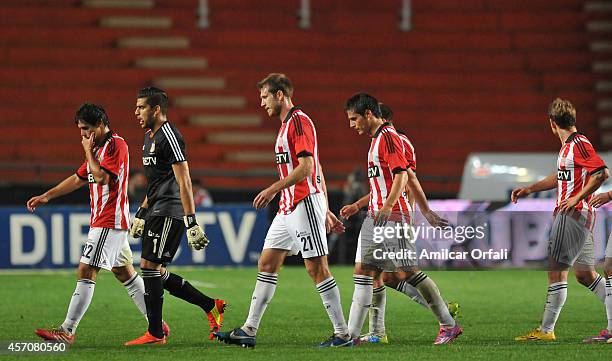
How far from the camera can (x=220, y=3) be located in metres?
26.7

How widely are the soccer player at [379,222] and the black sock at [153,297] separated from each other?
4.80 feet

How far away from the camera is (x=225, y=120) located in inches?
977

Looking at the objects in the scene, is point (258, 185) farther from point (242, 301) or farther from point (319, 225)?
point (319, 225)

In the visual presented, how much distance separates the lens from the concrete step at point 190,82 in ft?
81.6

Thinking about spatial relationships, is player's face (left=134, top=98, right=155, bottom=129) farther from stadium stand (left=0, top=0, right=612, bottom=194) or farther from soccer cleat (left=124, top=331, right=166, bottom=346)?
stadium stand (left=0, top=0, right=612, bottom=194)

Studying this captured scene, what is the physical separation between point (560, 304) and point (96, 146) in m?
3.76

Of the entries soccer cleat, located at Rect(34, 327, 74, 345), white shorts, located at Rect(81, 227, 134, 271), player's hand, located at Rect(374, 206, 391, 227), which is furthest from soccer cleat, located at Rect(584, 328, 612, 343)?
soccer cleat, located at Rect(34, 327, 74, 345)

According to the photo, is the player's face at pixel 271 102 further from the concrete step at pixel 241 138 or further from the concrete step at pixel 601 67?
the concrete step at pixel 601 67

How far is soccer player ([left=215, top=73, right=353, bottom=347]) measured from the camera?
8.86 metres

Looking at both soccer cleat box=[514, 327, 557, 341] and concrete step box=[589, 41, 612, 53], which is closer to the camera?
soccer cleat box=[514, 327, 557, 341]

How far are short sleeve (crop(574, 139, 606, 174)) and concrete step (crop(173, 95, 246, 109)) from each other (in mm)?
16129

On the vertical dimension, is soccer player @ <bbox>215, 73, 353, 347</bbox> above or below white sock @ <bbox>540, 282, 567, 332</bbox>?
above

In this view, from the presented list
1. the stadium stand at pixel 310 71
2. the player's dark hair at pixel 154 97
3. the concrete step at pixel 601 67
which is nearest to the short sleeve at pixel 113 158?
the player's dark hair at pixel 154 97

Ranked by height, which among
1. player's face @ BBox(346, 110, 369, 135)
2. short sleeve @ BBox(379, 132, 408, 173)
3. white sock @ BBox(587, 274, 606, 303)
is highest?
player's face @ BBox(346, 110, 369, 135)
